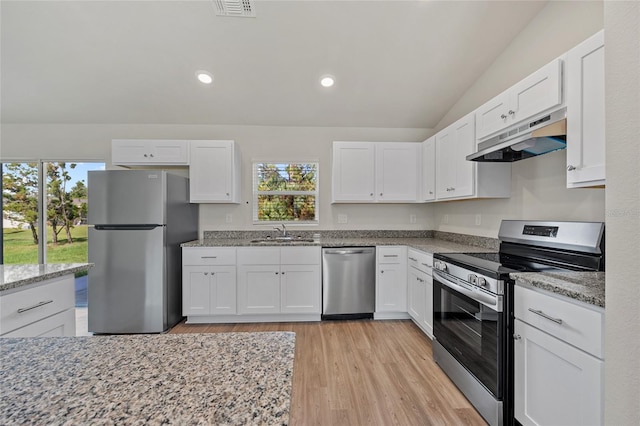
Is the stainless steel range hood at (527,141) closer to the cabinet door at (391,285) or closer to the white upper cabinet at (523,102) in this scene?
the white upper cabinet at (523,102)

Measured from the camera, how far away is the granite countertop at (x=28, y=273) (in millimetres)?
1226

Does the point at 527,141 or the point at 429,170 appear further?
the point at 429,170

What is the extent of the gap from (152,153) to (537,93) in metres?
3.73

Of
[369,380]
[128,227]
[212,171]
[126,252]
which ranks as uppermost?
[212,171]

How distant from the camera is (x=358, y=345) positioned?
2.59 meters

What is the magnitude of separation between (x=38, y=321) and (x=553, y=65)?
308cm

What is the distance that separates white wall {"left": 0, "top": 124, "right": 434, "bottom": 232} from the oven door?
1.64 m

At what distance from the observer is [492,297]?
5.21 feet

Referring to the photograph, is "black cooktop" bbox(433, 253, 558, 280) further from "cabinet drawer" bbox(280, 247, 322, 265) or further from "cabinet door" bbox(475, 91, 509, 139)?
"cabinet drawer" bbox(280, 247, 322, 265)

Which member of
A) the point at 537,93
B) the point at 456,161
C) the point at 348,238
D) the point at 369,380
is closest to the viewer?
the point at 537,93

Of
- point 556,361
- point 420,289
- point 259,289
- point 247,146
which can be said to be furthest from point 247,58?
point 556,361

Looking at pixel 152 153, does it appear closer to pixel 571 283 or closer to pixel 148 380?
pixel 148 380

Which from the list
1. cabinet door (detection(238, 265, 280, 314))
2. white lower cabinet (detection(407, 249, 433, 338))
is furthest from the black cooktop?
cabinet door (detection(238, 265, 280, 314))

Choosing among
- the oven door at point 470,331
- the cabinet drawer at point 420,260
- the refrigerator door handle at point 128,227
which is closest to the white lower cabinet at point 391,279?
the cabinet drawer at point 420,260
